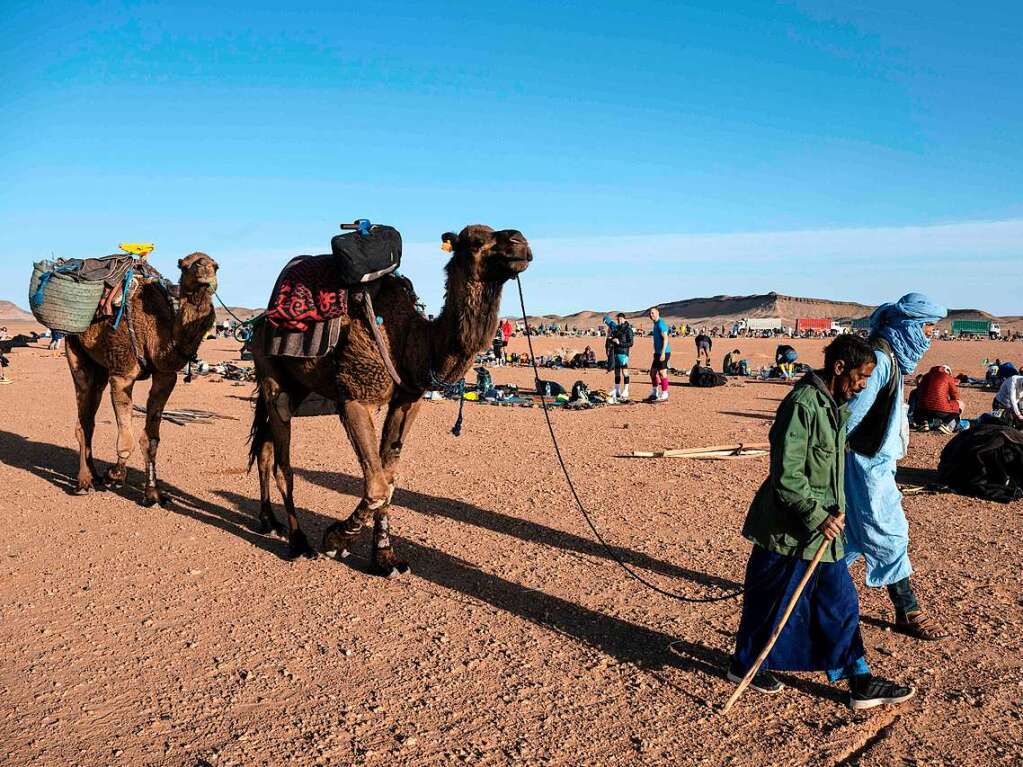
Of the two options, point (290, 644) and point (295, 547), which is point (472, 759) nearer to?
point (290, 644)

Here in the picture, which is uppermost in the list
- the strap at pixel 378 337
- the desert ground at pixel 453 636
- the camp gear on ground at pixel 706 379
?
the strap at pixel 378 337

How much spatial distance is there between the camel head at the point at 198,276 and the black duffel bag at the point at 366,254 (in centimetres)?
236

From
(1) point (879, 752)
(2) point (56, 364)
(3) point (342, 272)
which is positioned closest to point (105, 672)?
(3) point (342, 272)

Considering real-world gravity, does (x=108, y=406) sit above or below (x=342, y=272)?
below

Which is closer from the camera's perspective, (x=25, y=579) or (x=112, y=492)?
(x=25, y=579)

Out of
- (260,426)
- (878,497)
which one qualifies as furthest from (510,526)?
(878,497)

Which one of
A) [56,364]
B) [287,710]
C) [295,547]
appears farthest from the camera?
[56,364]

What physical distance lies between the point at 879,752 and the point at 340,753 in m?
2.44

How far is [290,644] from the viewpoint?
15.9 ft

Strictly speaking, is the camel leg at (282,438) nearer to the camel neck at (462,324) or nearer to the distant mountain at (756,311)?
the camel neck at (462,324)

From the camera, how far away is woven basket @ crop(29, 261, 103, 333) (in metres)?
8.28

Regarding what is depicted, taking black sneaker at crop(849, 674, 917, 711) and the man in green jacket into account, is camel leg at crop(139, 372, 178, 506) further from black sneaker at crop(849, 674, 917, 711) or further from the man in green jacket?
black sneaker at crop(849, 674, 917, 711)

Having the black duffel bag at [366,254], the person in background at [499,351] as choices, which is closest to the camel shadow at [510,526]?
the black duffel bag at [366,254]

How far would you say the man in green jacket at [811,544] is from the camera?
13.4ft
